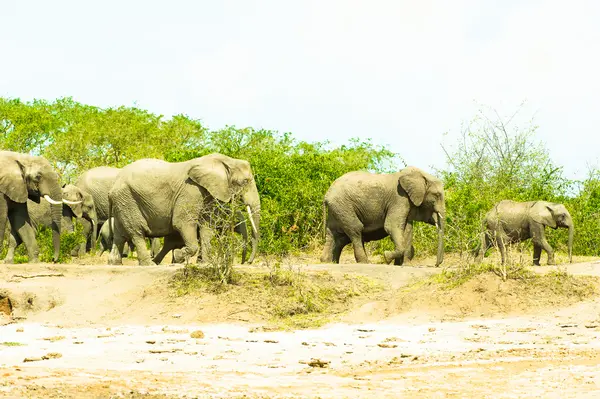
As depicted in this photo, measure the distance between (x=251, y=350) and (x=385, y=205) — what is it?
9062mm

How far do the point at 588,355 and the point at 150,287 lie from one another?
6872 millimetres

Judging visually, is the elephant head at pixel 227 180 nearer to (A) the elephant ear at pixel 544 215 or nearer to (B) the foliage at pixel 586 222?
(A) the elephant ear at pixel 544 215

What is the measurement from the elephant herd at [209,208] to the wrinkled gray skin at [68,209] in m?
3.23

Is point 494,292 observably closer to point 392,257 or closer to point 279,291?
point 279,291

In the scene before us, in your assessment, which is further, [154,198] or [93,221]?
[93,221]

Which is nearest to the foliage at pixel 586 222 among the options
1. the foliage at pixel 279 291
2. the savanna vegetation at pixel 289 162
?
the savanna vegetation at pixel 289 162

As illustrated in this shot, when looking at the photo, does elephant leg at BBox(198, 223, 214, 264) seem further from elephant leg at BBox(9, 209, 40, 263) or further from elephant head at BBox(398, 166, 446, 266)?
elephant head at BBox(398, 166, 446, 266)

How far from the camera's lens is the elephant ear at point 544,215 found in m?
21.4

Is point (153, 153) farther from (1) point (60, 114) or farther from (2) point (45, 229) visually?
(2) point (45, 229)

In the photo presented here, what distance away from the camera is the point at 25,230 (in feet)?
63.5

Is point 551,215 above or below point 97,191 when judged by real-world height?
below

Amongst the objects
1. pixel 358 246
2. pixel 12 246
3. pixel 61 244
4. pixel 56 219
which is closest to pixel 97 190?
pixel 61 244

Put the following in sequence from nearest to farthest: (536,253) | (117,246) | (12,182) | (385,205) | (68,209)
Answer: (12,182) → (117,246) → (385,205) → (536,253) → (68,209)

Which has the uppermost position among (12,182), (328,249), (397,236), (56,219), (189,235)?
(12,182)
